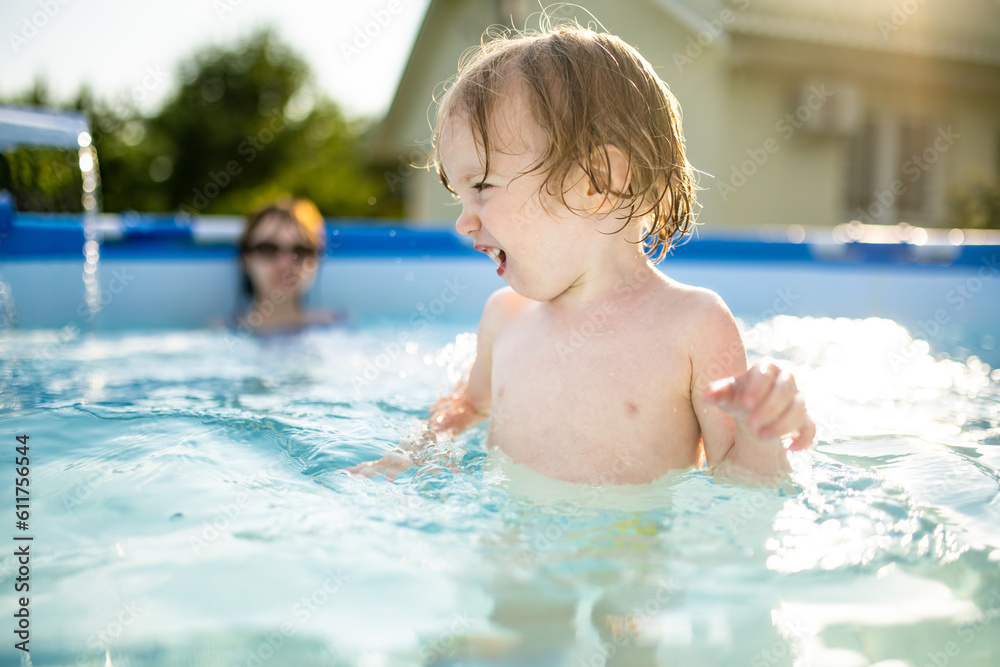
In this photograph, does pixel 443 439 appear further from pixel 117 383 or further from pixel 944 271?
pixel 944 271

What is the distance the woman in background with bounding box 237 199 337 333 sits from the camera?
419 centimetres

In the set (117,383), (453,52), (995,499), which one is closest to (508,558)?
(995,499)

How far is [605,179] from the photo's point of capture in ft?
4.99

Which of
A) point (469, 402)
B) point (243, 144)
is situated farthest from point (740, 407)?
point (243, 144)

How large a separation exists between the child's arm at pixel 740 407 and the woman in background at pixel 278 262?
300 cm

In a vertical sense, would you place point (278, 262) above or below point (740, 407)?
below

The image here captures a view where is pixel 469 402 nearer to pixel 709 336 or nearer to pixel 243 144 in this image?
pixel 709 336

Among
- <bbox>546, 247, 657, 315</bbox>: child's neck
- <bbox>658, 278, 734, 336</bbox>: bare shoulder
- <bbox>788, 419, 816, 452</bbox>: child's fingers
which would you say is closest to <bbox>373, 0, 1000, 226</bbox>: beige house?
<bbox>546, 247, 657, 315</bbox>: child's neck

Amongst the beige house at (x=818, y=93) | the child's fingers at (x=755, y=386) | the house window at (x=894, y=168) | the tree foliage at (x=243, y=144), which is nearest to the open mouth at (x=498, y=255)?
the child's fingers at (x=755, y=386)

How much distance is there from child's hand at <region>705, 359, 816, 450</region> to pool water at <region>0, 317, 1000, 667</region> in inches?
9.3

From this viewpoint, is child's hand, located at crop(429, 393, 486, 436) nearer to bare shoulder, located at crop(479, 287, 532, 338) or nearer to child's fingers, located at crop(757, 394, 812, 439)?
bare shoulder, located at crop(479, 287, 532, 338)

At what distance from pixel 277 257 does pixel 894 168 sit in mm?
9988

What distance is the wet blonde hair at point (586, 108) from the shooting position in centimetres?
150

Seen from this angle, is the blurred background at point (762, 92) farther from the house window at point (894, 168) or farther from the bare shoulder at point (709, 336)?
the bare shoulder at point (709, 336)
